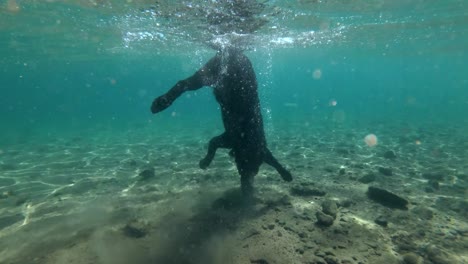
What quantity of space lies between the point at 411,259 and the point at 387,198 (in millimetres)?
3033

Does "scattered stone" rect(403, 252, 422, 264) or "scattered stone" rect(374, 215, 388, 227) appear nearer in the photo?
"scattered stone" rect(403, 252, 422, 264)

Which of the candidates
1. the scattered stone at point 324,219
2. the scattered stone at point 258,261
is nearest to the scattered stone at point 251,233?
the scattered stone at point 258,261

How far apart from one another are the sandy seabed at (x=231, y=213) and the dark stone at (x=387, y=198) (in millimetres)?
74

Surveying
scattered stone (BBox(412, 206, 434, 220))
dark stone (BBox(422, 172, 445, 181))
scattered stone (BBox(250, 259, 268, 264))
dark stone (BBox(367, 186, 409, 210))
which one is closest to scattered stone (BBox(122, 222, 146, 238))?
scattered stone (BBox(250, 259, 268, 264))

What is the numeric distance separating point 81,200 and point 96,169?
444cm

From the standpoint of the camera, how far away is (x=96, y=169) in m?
13.4

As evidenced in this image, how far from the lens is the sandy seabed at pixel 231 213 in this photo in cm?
565

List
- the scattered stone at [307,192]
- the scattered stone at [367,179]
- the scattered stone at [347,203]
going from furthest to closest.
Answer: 1. the scattered stone at [367,179]
2. the scattered stone at [307,192]
3. the scattered stone at [347,203]

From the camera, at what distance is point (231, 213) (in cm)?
731

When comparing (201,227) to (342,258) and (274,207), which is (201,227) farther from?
(342,258)

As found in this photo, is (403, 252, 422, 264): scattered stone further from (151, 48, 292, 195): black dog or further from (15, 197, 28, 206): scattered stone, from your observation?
(15, 197, 28, 206): scattered stone

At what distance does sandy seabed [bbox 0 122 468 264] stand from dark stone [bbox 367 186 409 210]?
0.07 m

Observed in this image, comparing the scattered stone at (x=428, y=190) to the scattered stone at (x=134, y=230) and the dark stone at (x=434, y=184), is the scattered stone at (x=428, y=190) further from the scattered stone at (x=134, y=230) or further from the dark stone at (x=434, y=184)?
the scattered stone at (x=134, y=230)

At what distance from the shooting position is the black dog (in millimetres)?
7895
